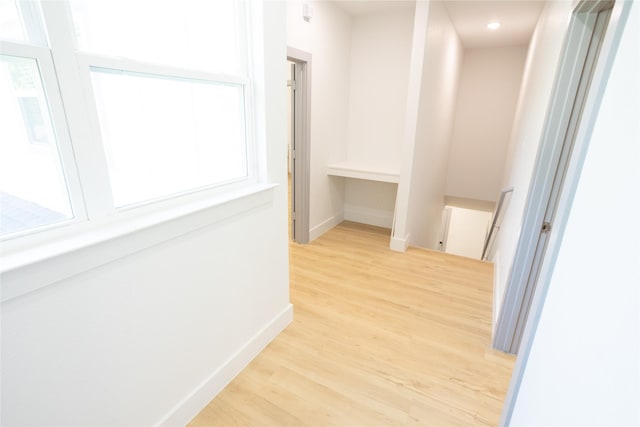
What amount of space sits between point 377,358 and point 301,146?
2234 millimetres

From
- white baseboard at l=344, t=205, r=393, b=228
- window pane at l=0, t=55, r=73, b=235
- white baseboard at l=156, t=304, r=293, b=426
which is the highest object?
window pane at l=0, t=55, r=73, b=235

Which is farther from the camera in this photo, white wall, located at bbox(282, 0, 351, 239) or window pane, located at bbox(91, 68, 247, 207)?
white wall, located at bbox(282, 0, 351, 239)

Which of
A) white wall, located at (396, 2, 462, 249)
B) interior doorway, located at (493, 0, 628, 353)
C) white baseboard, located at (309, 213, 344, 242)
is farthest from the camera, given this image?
white baseboard, located at (309, 213, 344, 242)

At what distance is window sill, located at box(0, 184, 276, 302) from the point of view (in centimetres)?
86

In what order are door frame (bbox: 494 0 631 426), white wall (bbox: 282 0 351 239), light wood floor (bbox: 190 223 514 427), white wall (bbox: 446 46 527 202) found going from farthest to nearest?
white wall (bbox: 446 46 527 202), white wall (bbox: 282 0 351 239), light wood floor (bbox: 190 223 514 427), door frame (bbox: 494 0 631 426)

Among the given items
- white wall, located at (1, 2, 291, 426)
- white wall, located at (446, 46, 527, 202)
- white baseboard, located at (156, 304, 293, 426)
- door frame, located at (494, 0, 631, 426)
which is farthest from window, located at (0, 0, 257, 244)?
white wall, located at (446, 46, 527, 202)

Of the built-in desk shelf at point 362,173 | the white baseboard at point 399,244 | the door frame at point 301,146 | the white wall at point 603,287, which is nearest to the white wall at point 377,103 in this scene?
the built-in desk shelf at point 362,173

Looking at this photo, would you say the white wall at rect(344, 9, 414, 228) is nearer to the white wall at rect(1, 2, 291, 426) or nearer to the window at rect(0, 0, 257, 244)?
the white wall at rect(1, 2, 291, 426)

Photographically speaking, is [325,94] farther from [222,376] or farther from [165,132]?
[222,376]

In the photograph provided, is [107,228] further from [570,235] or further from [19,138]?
[570,235]

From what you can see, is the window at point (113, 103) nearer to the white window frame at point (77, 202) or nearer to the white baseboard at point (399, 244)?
the white window frame at point (77, 202)

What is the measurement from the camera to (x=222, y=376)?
1.69 metres

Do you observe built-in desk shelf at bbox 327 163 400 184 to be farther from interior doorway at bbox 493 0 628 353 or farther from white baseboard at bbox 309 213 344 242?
interior doorway at bbox 493 0 628 353

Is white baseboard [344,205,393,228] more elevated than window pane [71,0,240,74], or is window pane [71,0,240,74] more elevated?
window pane [71,0,240,74]
